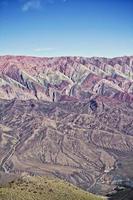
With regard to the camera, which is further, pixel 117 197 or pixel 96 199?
pixel 117 197

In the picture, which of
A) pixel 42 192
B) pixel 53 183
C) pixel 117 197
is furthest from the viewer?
pixel 117 197

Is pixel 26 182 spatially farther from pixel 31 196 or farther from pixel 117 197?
pixel 117 197

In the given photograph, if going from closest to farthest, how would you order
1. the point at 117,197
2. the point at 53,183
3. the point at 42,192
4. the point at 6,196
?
the point at 6,196, the point at 42,192, the point at 53,183, the point at 117,197

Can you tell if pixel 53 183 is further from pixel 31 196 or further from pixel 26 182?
pixel 31 196

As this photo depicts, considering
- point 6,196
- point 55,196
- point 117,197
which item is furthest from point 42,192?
point 117,197

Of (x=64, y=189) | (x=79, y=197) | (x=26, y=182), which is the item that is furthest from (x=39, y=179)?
(x=79, y=197)

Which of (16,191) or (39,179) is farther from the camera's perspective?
(39,179)

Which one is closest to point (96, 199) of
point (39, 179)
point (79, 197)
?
point (79, 197)
